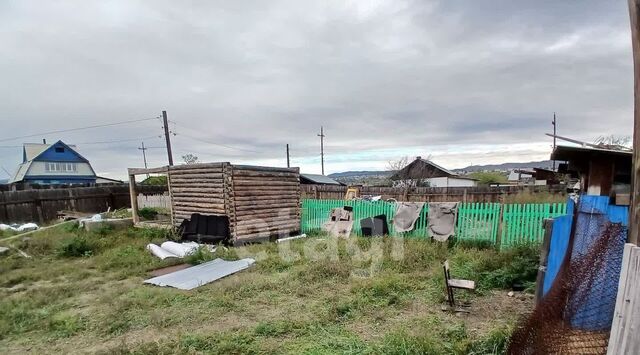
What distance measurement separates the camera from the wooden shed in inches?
356

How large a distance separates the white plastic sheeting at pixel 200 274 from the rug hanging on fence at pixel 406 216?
3.96 meters

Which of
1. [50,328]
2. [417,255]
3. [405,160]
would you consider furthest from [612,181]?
[405,160]

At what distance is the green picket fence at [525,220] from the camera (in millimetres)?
7055

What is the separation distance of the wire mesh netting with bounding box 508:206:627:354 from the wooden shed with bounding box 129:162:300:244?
7514 mm

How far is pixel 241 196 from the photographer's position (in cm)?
921

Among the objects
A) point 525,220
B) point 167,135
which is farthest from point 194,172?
point 167,135

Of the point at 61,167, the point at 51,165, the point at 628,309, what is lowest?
the point at 628,309

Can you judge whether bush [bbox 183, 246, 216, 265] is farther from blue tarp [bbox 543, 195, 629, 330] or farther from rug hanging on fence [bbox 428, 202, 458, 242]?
blue tarp [bbox 543, 195, 629, 330]

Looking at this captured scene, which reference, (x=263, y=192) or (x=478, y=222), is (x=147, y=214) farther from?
(x=478, y=222)

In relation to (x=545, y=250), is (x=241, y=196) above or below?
above

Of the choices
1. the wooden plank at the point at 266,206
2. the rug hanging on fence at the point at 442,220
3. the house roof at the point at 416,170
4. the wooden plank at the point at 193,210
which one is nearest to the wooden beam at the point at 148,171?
the wooden plank at the point at 193,210

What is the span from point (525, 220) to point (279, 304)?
576 cm

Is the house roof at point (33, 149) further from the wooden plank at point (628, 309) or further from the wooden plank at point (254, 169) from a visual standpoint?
the wooden plank at point (628, 309)

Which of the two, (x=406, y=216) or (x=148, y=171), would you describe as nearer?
(x=406, y=216)
